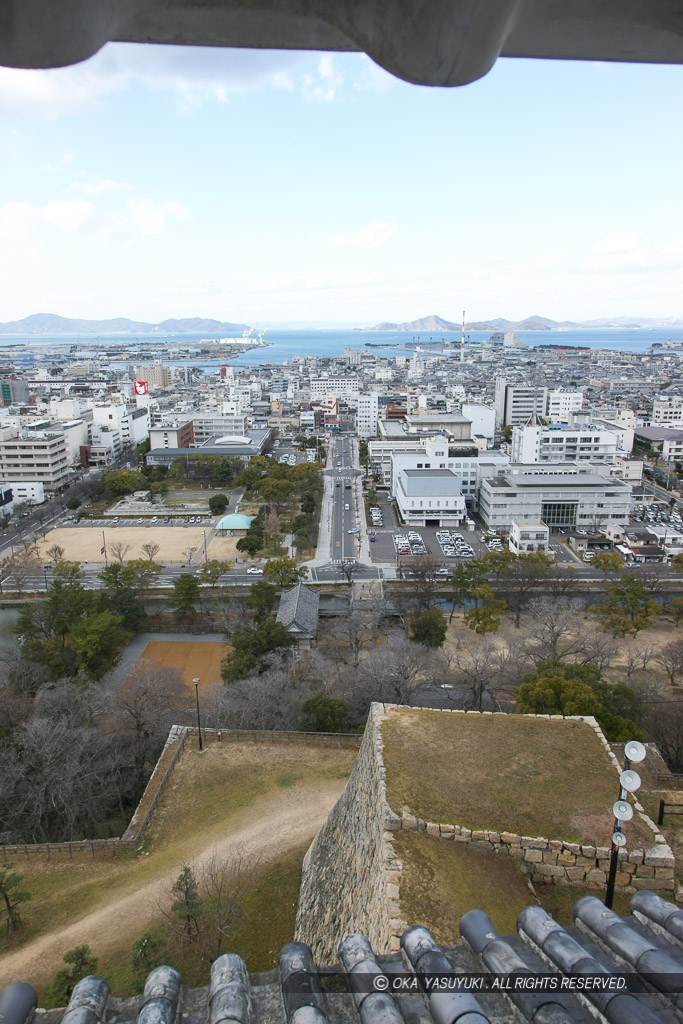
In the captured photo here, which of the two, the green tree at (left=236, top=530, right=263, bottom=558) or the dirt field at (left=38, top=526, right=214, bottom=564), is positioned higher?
the green tree at (left=236, top=530, right=263, bottom=558)

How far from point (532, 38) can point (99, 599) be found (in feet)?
43.8

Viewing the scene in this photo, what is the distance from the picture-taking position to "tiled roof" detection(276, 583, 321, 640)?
1218cm

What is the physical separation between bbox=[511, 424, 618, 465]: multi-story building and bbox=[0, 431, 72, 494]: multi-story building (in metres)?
20.2

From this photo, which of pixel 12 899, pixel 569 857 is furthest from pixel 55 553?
pixel 569 857

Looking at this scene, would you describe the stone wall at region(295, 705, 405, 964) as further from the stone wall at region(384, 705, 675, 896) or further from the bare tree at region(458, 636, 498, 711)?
the bare tree at region(458, 636, 498, 711)

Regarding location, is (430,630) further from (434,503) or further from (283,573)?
(434,503)

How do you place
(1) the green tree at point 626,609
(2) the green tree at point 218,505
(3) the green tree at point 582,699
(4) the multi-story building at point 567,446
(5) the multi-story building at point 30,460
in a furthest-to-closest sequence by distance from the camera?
(5) the multi-story building at point 30,460
(4) the multi-story building at point 567,446
(2) the green tree at point 218,505
(1) the green tree at point 626,609
(3) the green tree at point 582,699

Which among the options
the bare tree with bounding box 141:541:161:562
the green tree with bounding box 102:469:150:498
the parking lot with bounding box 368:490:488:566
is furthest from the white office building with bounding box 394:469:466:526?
the green tree with bounding box 102:469:150:498

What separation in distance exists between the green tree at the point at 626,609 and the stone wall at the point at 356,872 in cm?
920

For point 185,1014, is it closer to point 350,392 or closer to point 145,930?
point 145,930

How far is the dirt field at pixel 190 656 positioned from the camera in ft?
38.4

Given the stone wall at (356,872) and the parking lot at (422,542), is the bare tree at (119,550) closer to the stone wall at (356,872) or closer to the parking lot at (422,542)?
the parking lot at (422,542)

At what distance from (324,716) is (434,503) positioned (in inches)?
496

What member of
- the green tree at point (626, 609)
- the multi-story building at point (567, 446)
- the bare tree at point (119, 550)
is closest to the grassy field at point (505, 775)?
the green tree at point (626, 609)
